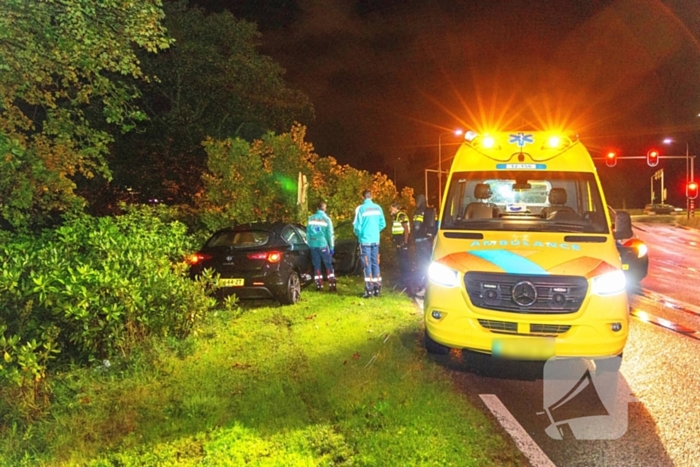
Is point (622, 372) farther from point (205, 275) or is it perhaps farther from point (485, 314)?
point (205, 275)

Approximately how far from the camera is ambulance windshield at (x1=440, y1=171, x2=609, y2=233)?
602 centimetres

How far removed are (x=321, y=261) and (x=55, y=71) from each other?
551cm

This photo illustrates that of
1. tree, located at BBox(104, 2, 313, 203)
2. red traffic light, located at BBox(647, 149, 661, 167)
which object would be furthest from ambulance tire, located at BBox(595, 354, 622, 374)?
red traffic light, located at BBox(647, 149, 661, 167)

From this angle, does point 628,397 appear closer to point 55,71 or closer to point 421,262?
point 421,262

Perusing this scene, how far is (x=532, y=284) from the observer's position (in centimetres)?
508

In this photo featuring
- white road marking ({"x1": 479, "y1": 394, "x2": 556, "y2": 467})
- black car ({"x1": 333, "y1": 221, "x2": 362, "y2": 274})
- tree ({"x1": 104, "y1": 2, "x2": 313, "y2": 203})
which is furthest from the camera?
→ tree ({"x1": 104, "y1": 2, "x2": 313, "y2": 203})

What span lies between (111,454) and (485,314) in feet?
10.7

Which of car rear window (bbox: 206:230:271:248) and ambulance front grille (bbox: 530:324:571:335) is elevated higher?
car rear window (bbox: 206:230:271:248)

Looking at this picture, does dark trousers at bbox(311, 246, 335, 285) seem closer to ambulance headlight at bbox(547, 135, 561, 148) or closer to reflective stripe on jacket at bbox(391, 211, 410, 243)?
reflective stripe on jacket at bbox(391, 211, 410, 243)

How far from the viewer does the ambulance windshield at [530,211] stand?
6020 mm

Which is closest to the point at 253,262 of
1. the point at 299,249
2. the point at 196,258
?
the point at 196,258

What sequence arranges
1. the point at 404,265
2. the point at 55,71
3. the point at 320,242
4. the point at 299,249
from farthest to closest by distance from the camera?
1. the point at 404,265
2. the point at 320,242
3. the point at 299,249
4. the point at 55,71

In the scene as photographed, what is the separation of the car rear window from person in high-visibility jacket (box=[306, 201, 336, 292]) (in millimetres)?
1105

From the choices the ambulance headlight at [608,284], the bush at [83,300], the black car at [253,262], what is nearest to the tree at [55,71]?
the bush at [83,300]
